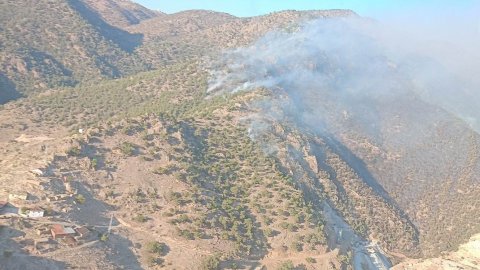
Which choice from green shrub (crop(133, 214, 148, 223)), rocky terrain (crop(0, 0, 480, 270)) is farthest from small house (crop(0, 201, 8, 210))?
green shrub (crop(133, 214, 148, 223))

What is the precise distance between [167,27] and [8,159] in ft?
420

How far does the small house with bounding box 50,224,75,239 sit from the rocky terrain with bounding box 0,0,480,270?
0.19 metres

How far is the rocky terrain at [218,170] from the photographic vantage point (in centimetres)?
5788

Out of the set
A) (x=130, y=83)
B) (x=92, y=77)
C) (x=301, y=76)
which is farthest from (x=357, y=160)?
(x=92, y=77)

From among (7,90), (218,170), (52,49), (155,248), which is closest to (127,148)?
(218,170)

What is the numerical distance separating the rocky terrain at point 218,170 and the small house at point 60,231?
0.19 m

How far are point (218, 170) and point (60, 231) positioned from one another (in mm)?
25620

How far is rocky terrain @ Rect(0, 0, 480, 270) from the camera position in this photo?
57875mm

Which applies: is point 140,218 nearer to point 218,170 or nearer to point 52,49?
point 218,170

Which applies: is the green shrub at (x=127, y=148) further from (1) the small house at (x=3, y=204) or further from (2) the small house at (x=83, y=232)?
(1) the small house at (x=3, y=204)

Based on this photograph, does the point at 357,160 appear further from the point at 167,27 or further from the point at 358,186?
the point at 167,27

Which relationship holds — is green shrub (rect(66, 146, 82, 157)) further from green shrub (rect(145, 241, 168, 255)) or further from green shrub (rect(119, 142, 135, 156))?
green shrub (rect(145, 241, 168, 255))

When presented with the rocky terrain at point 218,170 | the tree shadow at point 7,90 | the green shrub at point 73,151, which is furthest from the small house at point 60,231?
the tree shadow at point 7,90

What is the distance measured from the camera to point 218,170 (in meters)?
73.5
